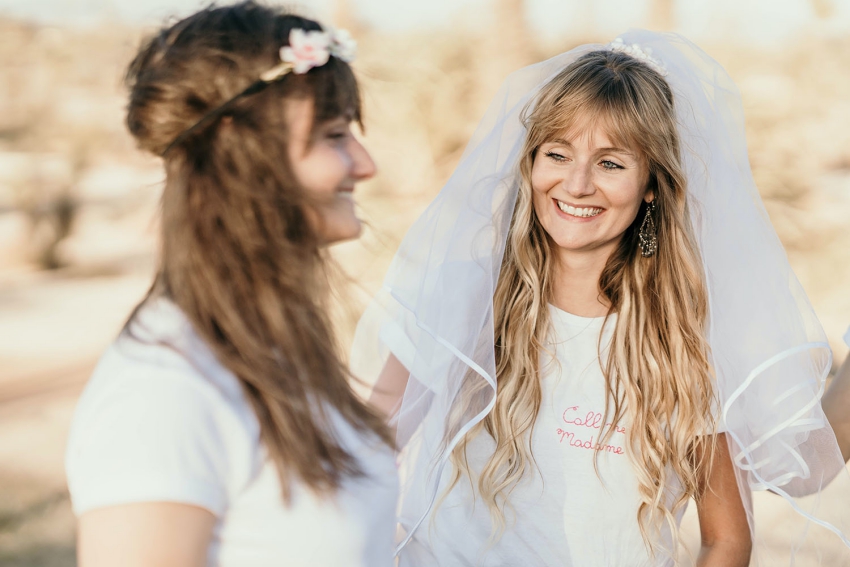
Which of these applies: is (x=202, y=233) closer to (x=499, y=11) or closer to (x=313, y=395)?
(x=313, y=395)

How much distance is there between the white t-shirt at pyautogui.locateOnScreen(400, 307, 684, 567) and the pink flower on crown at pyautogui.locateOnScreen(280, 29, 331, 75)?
1.21 meters

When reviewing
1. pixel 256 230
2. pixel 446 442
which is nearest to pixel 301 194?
pixel 256 230

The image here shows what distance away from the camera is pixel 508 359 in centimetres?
210

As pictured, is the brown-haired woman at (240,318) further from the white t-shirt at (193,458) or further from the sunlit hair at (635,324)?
the sunlit hair at (635,324)

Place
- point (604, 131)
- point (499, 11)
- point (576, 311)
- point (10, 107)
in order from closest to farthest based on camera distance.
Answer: point (604, 131) < point (576, 311) < point (10, 107) < point (499, 11)

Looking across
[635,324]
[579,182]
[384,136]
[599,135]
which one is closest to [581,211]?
[579,182]

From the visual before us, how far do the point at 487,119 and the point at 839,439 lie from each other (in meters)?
1.28

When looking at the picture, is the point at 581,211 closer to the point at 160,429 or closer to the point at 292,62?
the point at 292,62

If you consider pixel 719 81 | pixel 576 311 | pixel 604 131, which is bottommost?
pixel 576 311

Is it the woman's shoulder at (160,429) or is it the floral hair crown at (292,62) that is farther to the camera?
the floral hair crown at (292,62)

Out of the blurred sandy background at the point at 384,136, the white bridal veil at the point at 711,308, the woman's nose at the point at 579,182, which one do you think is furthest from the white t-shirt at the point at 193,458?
the blurred sandy background at the point at 384,136

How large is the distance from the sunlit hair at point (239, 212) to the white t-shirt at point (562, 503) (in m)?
1.00

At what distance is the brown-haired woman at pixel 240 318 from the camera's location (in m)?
0.92

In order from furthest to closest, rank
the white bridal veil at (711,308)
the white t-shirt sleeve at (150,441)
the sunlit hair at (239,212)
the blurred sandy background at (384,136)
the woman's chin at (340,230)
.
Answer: the blurred sandy background at (384,136), the white bridal veil at (711,308), the woman's chin at (340,230), the sunlit hair at (239,212), the white t-shirt sleeve at (150,441)
